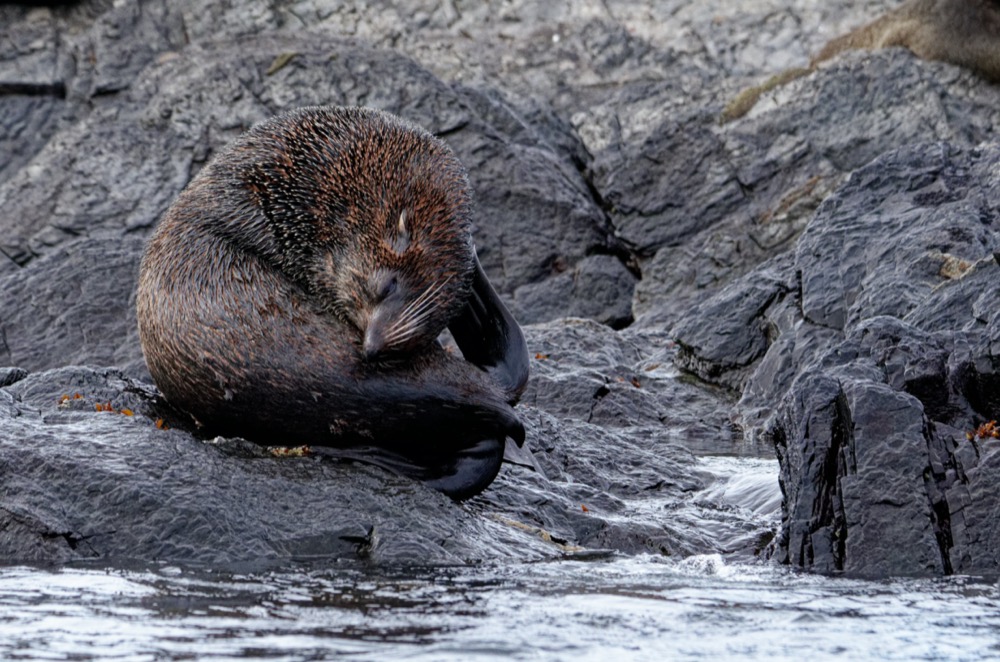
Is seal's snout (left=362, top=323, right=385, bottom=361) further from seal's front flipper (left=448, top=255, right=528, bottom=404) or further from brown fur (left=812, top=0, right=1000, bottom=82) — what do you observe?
brown fur (left=812, top=0, right=1000, bottom=82)

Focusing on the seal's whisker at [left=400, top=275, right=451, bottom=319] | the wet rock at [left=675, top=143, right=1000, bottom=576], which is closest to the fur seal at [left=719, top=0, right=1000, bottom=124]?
the wet rock at [left=675, top=143, right=1000, bottom=576]

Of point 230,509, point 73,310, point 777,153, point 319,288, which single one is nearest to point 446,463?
point 319,288

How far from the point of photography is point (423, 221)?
773 centimetres

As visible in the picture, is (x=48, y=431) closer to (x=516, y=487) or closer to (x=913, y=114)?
(x=516, y=487)

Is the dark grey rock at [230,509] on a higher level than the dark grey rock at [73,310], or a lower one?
lower

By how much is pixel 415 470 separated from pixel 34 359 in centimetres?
824

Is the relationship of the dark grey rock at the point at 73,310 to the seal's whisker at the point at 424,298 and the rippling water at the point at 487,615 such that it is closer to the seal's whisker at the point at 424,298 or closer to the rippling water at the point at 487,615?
the seal's whisker at the point at 424,298

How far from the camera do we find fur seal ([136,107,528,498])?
740 cm

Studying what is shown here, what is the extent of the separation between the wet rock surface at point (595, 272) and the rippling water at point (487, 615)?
595 mm

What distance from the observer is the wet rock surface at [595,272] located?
6695 millimetres

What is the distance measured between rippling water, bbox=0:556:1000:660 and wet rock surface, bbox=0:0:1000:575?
59 centimetres

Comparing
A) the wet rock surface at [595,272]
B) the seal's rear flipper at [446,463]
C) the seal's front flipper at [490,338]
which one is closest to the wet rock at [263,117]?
the wet rock surface at [595,272]

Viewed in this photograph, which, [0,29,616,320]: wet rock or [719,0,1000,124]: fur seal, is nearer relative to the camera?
[0,29,616,320]: wet rock

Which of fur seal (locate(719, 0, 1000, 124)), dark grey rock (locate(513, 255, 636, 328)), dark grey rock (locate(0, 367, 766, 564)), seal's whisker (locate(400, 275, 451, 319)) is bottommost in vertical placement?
dark grey rock (locate(0, 367, 766, 564))
